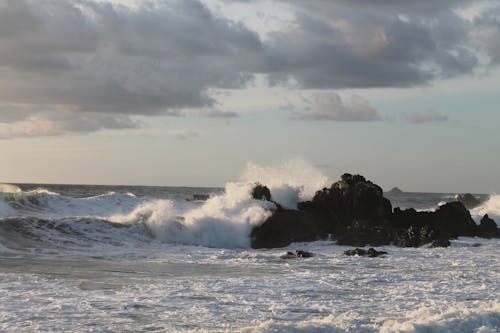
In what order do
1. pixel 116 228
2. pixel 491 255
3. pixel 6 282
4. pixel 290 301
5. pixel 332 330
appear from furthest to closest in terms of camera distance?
1. pixel 116 228
2. pixel 491 255
3. pixel 6 282
4. pixel 290 301
5. pixel 332 330

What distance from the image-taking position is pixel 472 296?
14484mm

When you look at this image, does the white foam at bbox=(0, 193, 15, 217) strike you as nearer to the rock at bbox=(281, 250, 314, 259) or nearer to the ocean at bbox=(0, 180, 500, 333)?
the ocean at bbox=(0, 180, 500, 333)

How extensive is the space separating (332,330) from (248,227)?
18329 millimetres

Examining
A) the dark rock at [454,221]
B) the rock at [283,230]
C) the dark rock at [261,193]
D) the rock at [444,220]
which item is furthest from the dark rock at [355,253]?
the dark rock at [261,193]

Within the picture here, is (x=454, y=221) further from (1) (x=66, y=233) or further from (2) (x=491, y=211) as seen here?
(1) (x=66, y=233)

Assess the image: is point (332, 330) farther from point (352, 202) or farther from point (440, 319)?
point (352, 202)

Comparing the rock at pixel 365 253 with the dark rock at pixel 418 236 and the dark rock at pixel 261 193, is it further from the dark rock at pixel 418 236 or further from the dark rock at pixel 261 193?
the dark rock at pixel 261 193

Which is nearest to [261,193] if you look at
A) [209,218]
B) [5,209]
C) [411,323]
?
[209,218]

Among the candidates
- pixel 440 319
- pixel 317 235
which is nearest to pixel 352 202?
pixel 317 235

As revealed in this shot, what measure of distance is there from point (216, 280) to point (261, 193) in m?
16.2

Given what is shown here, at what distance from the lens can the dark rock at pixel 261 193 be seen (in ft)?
107

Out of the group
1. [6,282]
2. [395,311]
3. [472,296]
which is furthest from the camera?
[6,282]

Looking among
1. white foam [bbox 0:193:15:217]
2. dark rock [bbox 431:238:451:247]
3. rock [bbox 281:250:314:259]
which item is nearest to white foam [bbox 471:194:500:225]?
dark rock [bbox 431:238:451:247]

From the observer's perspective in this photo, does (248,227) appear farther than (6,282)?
Yes
